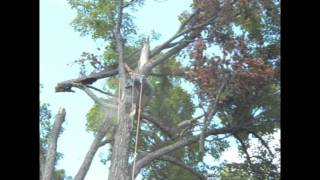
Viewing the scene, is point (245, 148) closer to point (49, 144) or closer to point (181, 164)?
point (181, 164)

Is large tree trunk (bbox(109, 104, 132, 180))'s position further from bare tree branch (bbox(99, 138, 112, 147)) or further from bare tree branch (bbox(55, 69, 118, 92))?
bare tree branch (bbox(55, 69, 118, 92))

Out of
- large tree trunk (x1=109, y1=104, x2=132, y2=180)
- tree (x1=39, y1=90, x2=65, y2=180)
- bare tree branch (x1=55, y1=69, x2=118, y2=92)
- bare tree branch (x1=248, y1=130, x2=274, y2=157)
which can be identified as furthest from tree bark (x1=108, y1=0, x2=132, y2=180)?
bare tree branch (x1=248, y1=130, x2=274, y2=157)

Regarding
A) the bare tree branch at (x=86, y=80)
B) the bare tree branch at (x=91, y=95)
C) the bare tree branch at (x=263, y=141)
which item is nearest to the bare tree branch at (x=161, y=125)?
the bare tree branch at (x=91, y=95)

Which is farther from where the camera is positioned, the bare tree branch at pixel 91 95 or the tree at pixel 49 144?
the tree at pixel 49 144

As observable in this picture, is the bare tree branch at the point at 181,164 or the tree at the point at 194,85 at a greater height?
the tree at the point at 194,85

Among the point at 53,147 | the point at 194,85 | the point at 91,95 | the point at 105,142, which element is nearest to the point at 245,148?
the point at 194,85

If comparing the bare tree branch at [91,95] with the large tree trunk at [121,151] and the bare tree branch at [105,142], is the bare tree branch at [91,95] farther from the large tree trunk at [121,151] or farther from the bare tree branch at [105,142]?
the bare tree branch at [105,142]

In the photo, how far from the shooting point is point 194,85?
5309 mm

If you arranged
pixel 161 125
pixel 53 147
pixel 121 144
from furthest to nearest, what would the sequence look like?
pixel 161 125, pixel 53 147, pixel 121 144

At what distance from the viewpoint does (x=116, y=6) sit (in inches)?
222

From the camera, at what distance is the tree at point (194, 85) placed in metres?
5.26

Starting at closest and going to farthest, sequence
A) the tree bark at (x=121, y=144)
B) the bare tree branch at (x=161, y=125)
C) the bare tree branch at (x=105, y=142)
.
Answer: the tree bark at (x=121, y=144)
the bare tree branch at (x=105, y=142)
the bare tree branch at (x=161, y=125)

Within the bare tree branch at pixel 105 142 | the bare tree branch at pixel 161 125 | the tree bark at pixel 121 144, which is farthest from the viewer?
the bare tree branch at pixel 161 125
